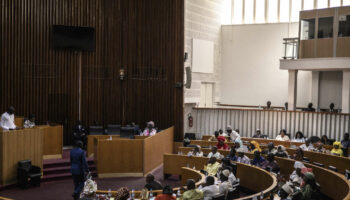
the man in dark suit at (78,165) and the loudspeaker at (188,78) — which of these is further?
the loudspeaker at (188,78)

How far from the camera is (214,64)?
1991 centimetres

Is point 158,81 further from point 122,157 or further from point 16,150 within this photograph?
point 16,150

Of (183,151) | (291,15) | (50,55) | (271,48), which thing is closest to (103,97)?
(50,55)

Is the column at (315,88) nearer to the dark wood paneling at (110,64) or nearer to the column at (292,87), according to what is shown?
the column at (292,87)

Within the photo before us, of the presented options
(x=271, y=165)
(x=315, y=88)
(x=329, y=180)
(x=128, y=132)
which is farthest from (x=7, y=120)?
(x=315, y=88)

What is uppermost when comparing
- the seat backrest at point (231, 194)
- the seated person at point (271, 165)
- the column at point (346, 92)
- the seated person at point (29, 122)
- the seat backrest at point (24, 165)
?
the column at point (346, 92)

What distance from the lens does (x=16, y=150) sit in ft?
37.1

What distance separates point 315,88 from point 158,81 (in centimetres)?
730

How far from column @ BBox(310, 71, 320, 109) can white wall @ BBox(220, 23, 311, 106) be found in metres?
0.26

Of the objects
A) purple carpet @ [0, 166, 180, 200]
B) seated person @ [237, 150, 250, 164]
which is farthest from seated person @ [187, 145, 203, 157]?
seated person @ [237, 150, 250, 164]

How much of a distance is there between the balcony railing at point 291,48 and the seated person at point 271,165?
8360mm

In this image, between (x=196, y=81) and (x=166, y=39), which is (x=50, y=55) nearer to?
(x=166, y=39)

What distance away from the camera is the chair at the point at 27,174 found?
11148 millimetres

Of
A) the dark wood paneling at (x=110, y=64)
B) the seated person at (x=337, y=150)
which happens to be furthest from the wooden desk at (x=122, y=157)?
the seated person at (x=337, y=150)
